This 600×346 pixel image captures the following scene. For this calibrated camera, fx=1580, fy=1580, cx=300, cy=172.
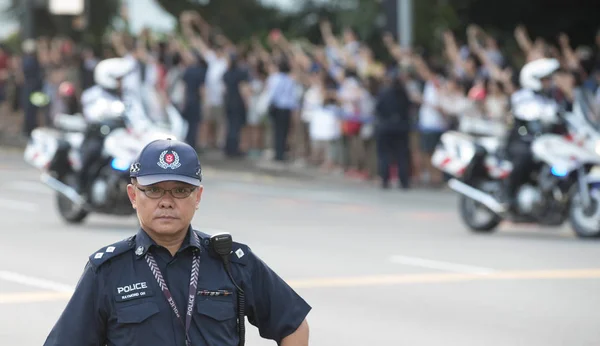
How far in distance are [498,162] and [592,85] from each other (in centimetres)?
395

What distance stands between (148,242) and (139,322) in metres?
0.25

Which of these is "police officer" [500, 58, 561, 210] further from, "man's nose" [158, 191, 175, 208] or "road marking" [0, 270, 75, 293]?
"man's nose" [158, 191, 175, 208]

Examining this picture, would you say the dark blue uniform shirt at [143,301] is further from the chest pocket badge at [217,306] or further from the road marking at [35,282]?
the road marking at [35,282]

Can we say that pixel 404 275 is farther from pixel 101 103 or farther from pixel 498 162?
pixel 101 103

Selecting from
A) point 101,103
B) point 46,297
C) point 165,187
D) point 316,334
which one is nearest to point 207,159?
point 101,103

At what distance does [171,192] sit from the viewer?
4.90m

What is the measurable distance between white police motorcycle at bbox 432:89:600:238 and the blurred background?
1.03ft

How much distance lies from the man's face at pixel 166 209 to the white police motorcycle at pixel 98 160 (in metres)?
12.9

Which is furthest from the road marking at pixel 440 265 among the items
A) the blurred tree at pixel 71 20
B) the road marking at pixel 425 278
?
the blurred tree at pixel 71 20

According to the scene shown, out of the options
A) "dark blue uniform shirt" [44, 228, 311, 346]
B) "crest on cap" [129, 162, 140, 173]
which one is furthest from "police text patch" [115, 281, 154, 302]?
"crest on cap" [129, 162, 140, 173]

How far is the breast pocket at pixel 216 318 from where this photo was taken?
484 cm

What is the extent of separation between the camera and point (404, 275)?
13.9m

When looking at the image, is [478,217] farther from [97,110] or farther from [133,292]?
[133,292]

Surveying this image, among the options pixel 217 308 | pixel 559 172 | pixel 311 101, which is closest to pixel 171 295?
pixel 217 308
